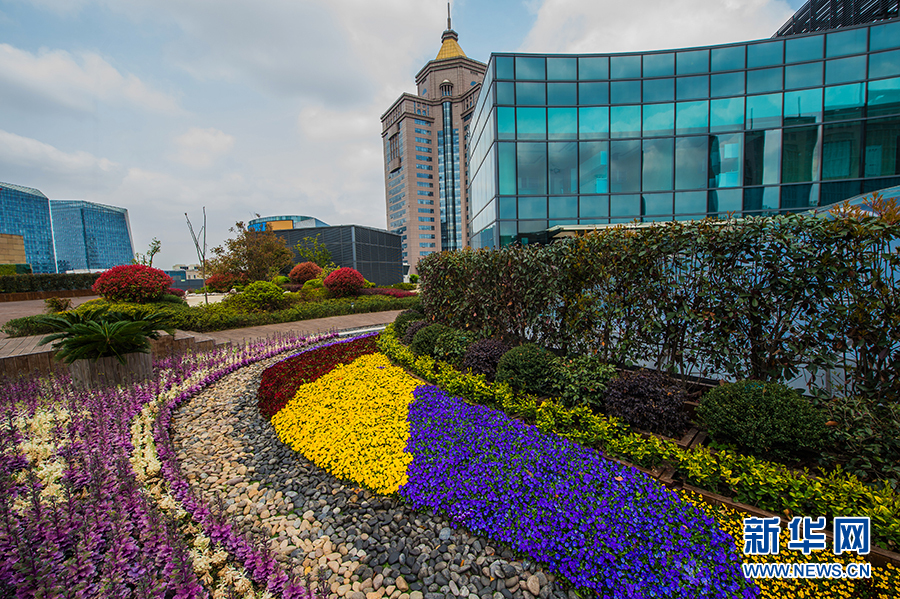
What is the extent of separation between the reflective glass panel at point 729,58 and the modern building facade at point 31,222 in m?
152

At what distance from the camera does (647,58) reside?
1460cm

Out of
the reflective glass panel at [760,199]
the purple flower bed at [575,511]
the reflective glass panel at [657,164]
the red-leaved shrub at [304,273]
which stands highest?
the reflective glass panel at [657,164]

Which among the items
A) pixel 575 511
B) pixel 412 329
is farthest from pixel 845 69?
pixel 575 511

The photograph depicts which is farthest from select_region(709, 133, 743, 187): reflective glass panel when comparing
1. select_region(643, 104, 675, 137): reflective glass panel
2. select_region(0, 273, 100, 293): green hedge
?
select_region(0, 273, 100, 293): green hedge

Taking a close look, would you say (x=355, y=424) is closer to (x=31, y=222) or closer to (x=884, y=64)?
(x=884, y=64)

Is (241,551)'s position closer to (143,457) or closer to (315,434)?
(315,434)

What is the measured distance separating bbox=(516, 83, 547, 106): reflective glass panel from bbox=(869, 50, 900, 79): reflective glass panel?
463 inches

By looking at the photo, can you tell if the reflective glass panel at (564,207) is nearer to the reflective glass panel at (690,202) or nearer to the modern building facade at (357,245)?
the reflective glass panel at (690,202)

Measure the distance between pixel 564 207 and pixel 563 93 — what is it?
473cm

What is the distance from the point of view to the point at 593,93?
14.9 metres

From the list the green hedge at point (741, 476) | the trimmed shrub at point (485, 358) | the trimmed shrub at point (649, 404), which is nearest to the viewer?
the green hedge at point (741, 476)

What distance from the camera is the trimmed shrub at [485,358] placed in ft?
16.2

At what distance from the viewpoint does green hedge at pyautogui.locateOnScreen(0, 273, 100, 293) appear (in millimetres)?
19969

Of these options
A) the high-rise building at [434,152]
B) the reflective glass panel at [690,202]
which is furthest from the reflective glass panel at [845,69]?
the high-rise building at [434,152]
